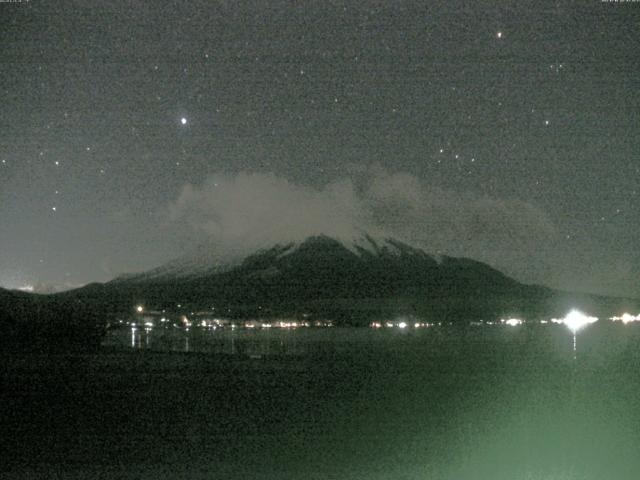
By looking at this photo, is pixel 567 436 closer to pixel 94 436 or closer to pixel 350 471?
pixel 350 471

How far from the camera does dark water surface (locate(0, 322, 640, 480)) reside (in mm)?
11648

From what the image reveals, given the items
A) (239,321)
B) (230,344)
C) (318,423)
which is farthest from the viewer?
(239,321)

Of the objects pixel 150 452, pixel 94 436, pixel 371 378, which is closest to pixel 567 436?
pixel 150 452

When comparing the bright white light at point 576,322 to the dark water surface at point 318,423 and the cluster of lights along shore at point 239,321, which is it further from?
the dark water surface at point 318,423

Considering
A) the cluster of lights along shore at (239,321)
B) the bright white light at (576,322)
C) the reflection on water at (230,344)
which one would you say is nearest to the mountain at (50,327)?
the reflection on water at (230,344)

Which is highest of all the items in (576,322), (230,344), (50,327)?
(50,327)

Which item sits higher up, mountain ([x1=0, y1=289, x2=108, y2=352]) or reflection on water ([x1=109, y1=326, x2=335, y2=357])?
mountain ([x1=0, y1=289, x2=108, y2=352])

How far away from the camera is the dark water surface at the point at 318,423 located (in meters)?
11.6

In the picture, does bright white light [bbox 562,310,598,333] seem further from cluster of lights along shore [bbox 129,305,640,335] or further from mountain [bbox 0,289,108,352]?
mountain [bbox 0,289,108,352]

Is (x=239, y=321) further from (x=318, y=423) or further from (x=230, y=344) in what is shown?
(x=318, y=423)

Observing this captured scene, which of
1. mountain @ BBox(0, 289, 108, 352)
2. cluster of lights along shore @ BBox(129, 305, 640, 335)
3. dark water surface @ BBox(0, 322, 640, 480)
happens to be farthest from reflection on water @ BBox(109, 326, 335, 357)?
cluster of lights along shore @ BBox(129, 305, 640, 335)

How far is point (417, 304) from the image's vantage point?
181500 mm

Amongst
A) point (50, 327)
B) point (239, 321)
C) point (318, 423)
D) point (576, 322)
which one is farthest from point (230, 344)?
point (576, 322)

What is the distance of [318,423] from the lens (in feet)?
51.9
